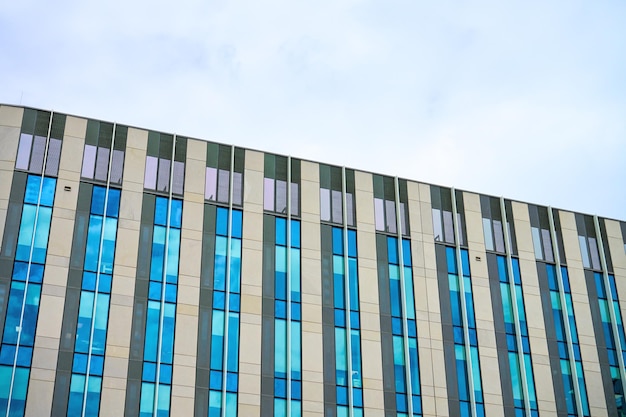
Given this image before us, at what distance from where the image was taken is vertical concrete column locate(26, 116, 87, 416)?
139 ft

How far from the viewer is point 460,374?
5112 centimetres

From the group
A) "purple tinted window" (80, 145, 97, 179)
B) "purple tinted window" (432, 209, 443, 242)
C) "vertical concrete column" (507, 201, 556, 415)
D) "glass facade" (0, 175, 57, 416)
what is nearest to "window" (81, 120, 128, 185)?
"purple tinted window" (80, 145, 97, 179)

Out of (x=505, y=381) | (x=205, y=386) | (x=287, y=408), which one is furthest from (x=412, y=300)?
(x=205, y=386)

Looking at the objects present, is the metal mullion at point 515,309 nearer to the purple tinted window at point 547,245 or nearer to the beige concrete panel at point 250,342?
the purple tinted window at point 547,245

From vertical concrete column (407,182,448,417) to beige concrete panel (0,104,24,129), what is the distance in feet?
76.5

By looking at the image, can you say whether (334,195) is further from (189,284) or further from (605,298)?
(605,298)

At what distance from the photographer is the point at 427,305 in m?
52.2

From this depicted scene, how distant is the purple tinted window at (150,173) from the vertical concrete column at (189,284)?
1795 millimetres

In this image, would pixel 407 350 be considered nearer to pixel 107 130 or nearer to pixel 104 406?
pixel 104 406

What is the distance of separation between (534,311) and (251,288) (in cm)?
1815

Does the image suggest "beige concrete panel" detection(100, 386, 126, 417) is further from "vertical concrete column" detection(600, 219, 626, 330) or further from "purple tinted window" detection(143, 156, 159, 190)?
"vertical concrete column" detection(600, 219, 626, 330)

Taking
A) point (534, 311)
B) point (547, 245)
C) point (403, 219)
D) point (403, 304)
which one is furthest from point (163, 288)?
point (547, 245)

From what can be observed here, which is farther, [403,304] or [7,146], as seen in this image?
[403,304]

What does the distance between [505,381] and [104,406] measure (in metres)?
23.1
